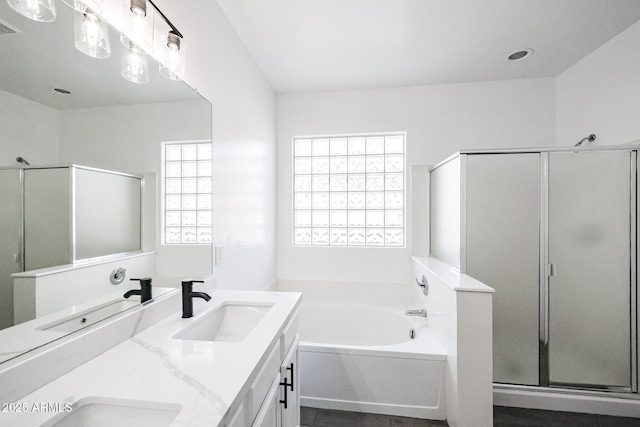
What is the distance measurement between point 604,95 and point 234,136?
2914 millimetres

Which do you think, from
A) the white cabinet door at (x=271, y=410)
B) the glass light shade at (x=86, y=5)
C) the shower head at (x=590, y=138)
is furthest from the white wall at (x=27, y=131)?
the shower head at (x=590, y=138)

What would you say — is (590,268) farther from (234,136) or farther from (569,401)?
(234,136)

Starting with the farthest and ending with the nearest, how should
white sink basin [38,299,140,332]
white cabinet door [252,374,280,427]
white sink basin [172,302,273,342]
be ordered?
white sink basin [172,302,273,342]
white cabinet door [252,374,280,427]
white sink basin [38,299,140,332]

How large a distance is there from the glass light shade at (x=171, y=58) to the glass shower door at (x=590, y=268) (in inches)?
98.6

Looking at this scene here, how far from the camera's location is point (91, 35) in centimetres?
91

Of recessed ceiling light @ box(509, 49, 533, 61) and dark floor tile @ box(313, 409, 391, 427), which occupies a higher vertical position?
recessed ceiling light @ box(509, 49, 533, 61)

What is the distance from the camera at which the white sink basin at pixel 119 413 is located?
645 millimetres

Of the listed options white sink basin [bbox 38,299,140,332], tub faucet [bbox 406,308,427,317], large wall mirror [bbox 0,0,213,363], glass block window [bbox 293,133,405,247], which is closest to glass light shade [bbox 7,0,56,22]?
large wall mirror [bbox 0,0,213,363]

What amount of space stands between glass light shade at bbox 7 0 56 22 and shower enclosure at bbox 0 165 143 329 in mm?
408

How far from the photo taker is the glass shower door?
1945 millimetres

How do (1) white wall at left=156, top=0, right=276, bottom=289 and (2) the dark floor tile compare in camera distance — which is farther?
(2) the dark floor tile

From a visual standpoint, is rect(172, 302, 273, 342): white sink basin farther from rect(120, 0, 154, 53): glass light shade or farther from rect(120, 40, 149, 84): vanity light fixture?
rect(120, 0, 154, 53): glass light shade

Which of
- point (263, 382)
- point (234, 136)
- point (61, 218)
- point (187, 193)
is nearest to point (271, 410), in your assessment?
point (263, 382)

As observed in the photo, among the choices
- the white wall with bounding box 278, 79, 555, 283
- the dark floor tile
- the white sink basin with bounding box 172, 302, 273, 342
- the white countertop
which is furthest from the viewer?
the white wall with bounding box 278, 79, 555, 283
